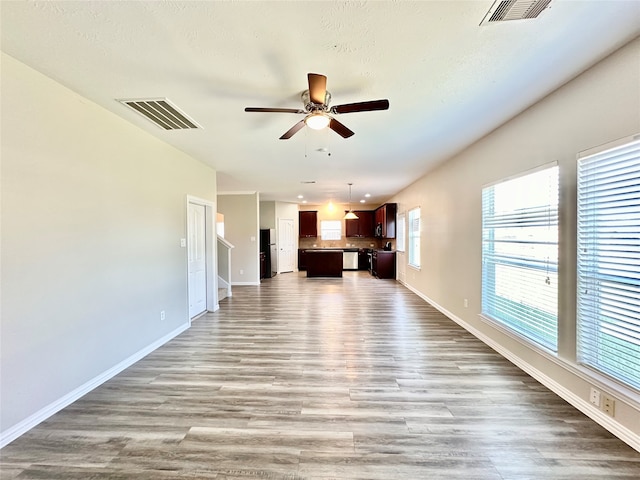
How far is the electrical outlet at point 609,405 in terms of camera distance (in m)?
1.89

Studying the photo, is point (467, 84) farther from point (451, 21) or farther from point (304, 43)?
point (304, 43)

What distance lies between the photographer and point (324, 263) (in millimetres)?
8922

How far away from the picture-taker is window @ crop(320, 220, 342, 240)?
36.8ft

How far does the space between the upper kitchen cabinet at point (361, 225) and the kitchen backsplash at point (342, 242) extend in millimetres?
446

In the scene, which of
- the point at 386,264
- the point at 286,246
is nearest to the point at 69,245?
the point at 386,264

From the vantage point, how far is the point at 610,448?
1759mm

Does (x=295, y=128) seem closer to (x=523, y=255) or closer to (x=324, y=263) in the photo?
(x=523, y=255)

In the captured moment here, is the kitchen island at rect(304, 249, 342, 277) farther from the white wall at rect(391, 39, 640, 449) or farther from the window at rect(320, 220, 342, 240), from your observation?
the white wall at rect(391, 39, 640, 449)

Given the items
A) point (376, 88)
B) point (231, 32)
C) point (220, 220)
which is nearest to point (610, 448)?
point (376, 88)

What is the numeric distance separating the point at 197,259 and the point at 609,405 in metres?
5.14

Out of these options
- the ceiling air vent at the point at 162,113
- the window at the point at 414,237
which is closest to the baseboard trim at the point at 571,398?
the window at the point at 414,237

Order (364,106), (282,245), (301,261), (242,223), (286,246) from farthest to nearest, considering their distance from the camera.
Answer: (301,261), (286,246), (282,245), (242,223), (364,106)

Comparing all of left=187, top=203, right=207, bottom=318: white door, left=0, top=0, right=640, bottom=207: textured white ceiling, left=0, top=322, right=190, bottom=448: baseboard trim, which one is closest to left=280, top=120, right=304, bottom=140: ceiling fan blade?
left=0, top=0, right=640, bottom=207: textured white ceiling

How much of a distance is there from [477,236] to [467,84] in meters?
2.12
